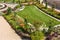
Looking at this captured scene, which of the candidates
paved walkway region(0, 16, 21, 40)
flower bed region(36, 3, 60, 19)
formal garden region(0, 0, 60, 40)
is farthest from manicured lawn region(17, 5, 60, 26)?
paved walkway region(0, 16, 21, 40)

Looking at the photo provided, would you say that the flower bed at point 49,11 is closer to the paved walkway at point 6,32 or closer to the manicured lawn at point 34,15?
the manicured lawn at point 34,15

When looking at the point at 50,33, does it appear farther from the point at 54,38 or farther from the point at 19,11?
the point at 19,11

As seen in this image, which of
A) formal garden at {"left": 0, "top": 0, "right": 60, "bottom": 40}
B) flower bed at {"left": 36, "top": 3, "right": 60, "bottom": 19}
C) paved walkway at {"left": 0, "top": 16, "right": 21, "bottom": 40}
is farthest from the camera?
flower bed at {"left": 36, "top": 3, "right": 60, "bottom": 19}

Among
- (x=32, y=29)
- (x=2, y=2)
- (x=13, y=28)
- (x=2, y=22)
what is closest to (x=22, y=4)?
(x=2, y=2)

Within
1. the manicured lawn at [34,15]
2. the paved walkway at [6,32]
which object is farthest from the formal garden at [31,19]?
the paved walkway at [6,32]

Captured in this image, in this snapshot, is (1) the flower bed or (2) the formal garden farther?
(1) the flower bed

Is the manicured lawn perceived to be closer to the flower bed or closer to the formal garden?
the formal garden

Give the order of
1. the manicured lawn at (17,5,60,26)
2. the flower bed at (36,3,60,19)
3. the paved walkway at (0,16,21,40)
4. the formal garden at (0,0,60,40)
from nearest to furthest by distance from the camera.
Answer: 1. the formal garden at (0,0,60,40)
2. the paved walkway at (0,16,21,40)
3. the manicured lawn at (17,5,60,26)
4. the flower bed at (36,3,60,19)

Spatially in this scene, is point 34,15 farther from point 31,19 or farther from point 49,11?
point 49,11
